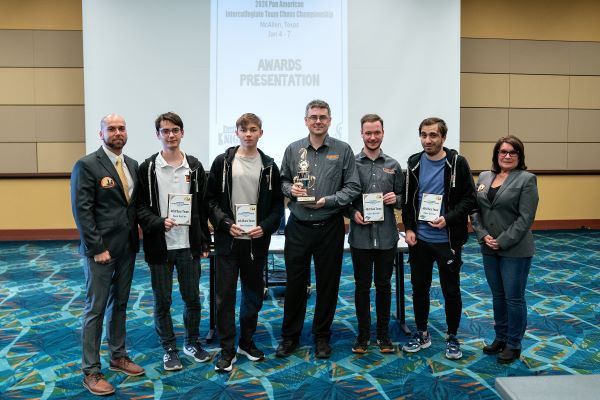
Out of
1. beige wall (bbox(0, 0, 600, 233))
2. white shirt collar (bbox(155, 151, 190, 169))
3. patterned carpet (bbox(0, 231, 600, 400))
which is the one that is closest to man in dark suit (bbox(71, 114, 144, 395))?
white shirt collar (bbox(155, 151, 190, 169))

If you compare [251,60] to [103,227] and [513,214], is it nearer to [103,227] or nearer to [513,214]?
[103,227]

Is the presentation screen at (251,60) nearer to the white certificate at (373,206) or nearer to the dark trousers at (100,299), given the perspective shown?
the white certificate at (373,206)

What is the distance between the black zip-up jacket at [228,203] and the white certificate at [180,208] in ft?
0.57

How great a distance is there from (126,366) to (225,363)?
0.55 meters

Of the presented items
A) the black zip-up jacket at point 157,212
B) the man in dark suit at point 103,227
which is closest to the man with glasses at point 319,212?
the black zip-up jacket at point 157,212

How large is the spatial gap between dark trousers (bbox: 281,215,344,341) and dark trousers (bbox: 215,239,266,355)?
197 millimetres

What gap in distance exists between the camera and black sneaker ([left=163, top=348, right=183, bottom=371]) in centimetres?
268

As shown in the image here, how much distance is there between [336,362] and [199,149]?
365 cm

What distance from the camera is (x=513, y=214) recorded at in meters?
2.70

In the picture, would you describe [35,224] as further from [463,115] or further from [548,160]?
[548,160]

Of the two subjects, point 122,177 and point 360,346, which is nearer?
point 122,177

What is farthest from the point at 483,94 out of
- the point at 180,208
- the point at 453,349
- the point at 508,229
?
the point at 180,208

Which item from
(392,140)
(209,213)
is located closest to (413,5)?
(392,140)

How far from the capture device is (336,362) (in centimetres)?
281
